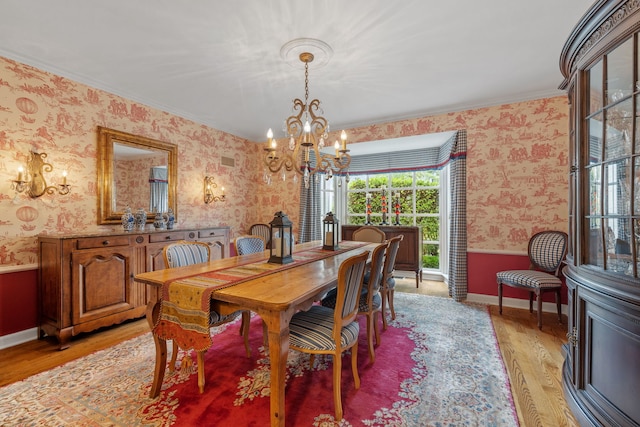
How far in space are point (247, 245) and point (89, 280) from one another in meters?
1.45

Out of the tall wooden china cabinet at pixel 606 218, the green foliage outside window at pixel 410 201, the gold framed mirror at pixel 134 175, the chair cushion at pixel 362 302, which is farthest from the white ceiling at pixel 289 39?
the chair cushion at pixel 362 302

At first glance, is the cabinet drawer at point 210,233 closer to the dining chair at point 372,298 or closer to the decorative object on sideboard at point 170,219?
the decorative object on sideboard at point 170,219

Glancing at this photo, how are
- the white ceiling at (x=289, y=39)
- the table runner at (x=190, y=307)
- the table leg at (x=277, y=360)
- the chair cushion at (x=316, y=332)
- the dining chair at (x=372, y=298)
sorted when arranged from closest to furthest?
the table leg at (x=277, y=360)
the table runner at (x=190, y=307)
the chair cushion at (x=316, y=332)
the white ceiling at (x=289, y=39)
the dining chair at (x=372, y=298)

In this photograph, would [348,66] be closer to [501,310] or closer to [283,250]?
[283,250]

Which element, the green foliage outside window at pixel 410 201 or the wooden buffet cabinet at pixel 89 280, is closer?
the wooden buffet cabinet at pixel 89 280

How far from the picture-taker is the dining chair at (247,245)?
9.45 feet

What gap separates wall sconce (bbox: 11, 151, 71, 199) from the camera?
8.44ft

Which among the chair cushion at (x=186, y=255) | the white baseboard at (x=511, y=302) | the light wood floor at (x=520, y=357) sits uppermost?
the chair cushion at (x=186, y=255)

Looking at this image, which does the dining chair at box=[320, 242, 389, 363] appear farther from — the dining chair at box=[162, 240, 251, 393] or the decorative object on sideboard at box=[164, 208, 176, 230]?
the decorative object on sideboard at box=[164, 208, 176, 230]

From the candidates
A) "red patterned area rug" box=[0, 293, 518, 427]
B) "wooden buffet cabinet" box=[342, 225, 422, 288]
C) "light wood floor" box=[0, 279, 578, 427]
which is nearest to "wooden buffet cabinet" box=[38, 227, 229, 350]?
"light wood floor" box=[0, 279, 578, 427]

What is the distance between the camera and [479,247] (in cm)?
373

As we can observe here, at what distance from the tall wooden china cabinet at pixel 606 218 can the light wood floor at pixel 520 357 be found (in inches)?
6.2

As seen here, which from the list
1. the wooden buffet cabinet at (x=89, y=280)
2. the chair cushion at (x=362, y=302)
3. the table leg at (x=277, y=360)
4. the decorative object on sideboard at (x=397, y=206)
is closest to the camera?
the table leg at (x=277, y=360)

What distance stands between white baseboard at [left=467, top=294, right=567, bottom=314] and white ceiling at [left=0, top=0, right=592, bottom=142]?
96.9 inches
